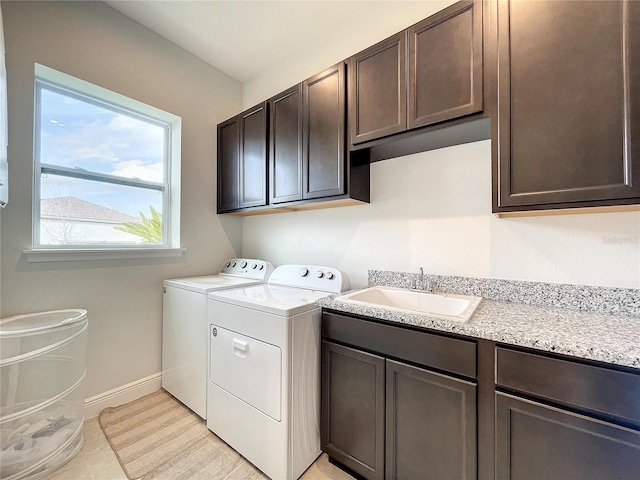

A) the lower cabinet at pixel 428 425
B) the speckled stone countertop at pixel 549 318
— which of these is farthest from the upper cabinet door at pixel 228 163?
the lower cabinet at pixel 428 425

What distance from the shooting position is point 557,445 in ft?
2.76

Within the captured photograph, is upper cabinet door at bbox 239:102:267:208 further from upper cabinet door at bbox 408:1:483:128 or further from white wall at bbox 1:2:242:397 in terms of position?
upper cabinet door at bbox 408:1:483:128

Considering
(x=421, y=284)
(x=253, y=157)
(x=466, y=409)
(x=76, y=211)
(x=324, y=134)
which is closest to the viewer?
(x=466, y=409)

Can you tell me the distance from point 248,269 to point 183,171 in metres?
1.06

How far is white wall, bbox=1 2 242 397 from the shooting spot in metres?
1.58

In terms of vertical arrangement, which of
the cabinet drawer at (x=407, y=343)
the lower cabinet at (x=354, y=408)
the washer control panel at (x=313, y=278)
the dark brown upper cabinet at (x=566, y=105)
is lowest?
the lower cabinet at (x=354, y=408)

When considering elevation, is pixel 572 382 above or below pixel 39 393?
above

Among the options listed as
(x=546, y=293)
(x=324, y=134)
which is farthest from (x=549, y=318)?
(x=324, y=134)

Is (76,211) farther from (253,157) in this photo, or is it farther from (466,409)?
(466,409)

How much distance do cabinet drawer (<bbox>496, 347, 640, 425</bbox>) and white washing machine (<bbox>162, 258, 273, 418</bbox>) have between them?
1.64 metres

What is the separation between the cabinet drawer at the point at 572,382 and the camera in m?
0.75

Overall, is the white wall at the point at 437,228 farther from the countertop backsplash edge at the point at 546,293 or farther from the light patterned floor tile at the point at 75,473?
the light patterned floor tile at the point at 75,473

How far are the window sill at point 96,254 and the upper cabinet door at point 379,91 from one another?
1.77 meters

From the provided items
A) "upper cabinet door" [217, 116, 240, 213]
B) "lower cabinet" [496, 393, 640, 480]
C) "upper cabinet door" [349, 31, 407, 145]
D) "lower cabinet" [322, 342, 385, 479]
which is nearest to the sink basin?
"lower cabinet" [322, 342, 385, 479]
